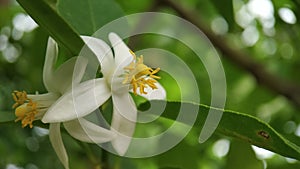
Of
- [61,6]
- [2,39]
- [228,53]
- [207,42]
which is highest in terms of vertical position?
[61,6]

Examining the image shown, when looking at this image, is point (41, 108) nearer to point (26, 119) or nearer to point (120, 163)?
point (26, 119)

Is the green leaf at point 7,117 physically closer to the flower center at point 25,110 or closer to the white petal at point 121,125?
the flower center at point 25,110

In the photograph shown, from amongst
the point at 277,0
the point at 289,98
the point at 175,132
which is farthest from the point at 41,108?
the point at 289,98

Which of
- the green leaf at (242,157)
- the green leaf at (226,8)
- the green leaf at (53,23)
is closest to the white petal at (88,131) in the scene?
the green leaf at (53,23)

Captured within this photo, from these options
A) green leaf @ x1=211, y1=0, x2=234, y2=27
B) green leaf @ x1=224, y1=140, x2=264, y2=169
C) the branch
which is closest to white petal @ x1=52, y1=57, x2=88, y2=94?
green leaf @ x1=224, y1=140, x2=264, y2=169

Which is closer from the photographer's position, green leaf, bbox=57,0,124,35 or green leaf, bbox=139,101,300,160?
green leaf, bbox=139,101,300,160

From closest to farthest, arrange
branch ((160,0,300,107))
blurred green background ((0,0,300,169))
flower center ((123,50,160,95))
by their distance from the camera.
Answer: flower center ((123,50,160,95))
blurred green background ((0,0,300,169))
branch ((160,0,300,107))

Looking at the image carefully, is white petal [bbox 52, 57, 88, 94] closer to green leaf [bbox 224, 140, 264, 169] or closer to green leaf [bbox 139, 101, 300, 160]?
green leaf [bbox 139, 101, 300, 160]
